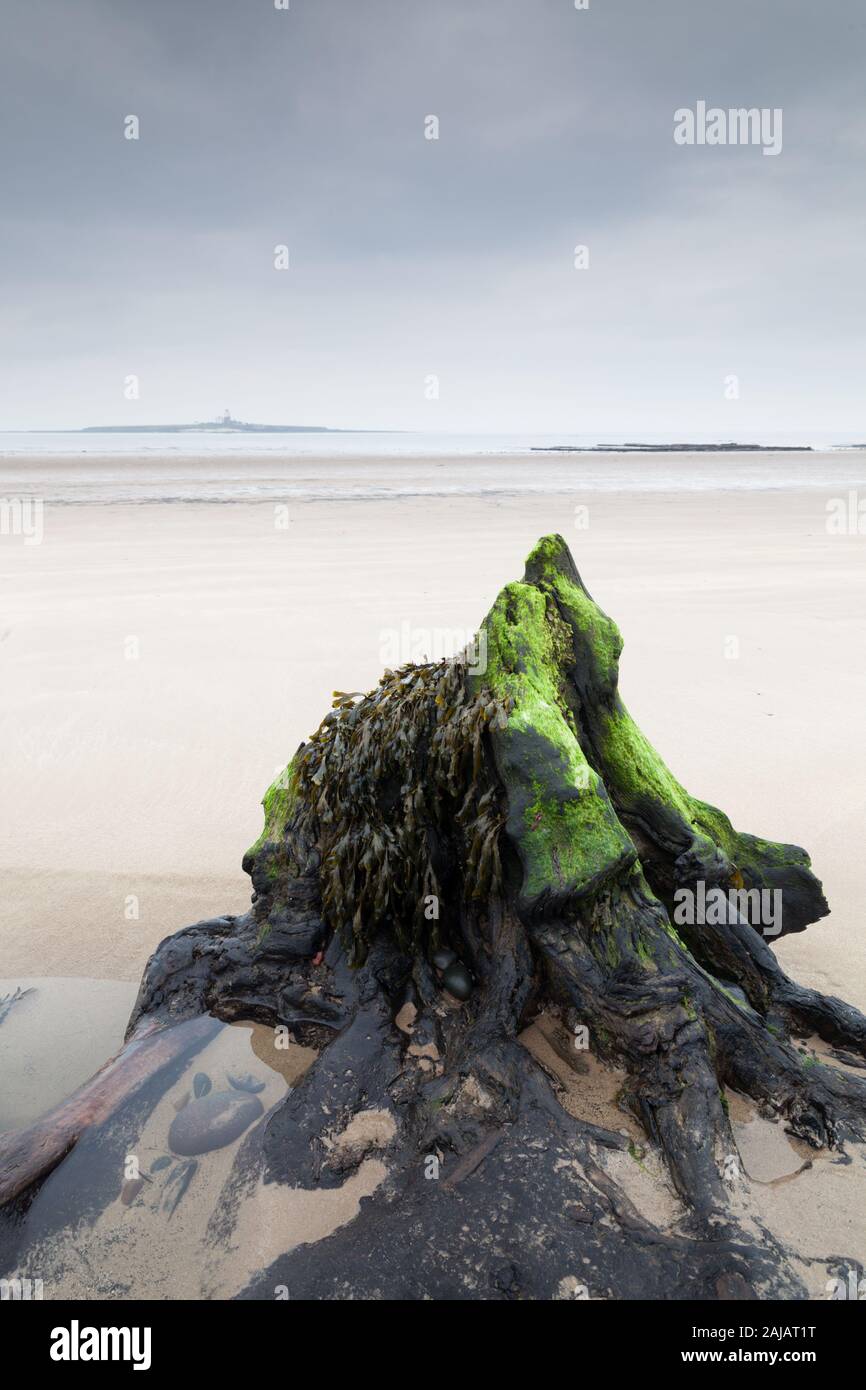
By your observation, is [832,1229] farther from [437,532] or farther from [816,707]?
[437,532]

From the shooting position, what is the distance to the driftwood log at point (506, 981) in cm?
283

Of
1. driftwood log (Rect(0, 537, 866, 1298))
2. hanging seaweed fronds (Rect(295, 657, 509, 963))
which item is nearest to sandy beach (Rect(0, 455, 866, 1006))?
driftwood log (Rect(0, 537, 866, 1298))

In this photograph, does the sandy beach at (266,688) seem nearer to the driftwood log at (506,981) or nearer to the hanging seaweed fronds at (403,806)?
the driftwood log at (506,981)

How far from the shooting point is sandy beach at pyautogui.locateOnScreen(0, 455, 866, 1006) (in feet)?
18.9

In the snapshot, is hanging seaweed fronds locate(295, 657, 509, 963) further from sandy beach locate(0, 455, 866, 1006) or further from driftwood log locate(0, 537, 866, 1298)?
sandy beach locate(0, 455, 866, 1006)

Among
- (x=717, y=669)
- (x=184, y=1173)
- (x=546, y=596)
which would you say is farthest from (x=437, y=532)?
(x=184, y=1173)

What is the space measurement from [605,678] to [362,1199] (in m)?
2.75

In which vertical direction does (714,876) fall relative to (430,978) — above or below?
above

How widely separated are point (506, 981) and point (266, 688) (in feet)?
21.6

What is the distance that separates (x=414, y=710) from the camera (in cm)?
423

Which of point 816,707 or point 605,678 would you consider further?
point 816,707

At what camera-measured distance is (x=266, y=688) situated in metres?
9.65

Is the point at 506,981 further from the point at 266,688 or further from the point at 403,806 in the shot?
the point at 266,688

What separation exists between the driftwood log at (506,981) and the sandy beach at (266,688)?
1256 millimetres
